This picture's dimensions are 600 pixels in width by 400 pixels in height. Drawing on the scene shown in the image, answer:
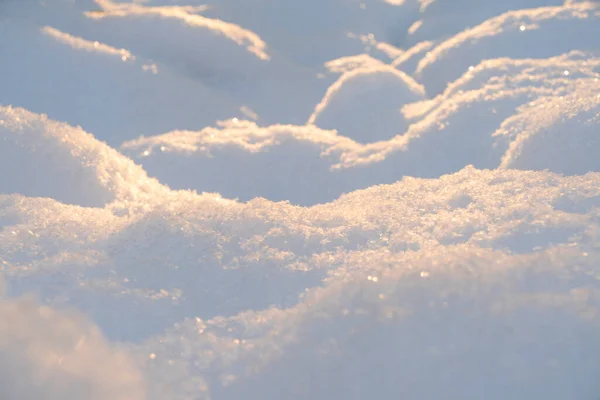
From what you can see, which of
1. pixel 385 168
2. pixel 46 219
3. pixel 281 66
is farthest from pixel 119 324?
pixel 281 66

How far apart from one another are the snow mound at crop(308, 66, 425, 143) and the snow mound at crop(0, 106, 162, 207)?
114 cm

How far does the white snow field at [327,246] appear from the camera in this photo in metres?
1.05

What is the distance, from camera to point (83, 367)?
1.07m

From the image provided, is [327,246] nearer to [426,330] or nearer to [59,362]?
[426,330]

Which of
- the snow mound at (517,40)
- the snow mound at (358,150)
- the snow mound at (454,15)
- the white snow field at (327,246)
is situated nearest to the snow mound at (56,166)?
the white snow field at (327,246)

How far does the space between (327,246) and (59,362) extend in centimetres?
63

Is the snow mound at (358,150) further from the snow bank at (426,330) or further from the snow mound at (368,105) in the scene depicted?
the snow bank at (426,330)

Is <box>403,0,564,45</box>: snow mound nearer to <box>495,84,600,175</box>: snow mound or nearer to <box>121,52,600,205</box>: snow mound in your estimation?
<box>121,52,600,205</box>: snow mound

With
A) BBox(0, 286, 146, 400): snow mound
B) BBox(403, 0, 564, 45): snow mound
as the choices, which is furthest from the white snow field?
BBox(403, 0, 564, 45): snow mound

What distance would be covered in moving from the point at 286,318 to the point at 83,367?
37 centimetres

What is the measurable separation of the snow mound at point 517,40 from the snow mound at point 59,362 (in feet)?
8.13

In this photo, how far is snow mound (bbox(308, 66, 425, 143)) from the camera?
2.90 metres

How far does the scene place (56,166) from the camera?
198 cm

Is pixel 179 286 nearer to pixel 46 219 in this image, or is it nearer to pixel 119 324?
pixel 119 324
